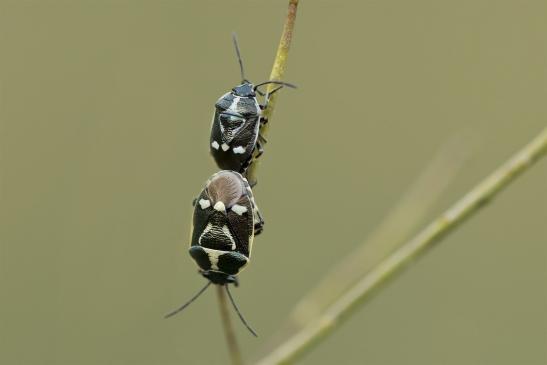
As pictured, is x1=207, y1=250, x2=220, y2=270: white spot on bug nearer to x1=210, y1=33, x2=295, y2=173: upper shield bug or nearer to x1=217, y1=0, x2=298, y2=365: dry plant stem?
x1=210, y1=33, x2=295, y2=173: upper shield bug

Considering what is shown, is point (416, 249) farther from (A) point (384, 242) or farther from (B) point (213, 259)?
(B) point (213, 259)

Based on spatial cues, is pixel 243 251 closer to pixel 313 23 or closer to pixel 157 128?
pixel 157 128

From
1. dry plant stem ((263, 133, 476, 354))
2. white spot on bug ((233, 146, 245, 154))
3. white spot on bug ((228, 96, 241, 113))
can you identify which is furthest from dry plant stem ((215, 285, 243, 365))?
white spot on bug ((228, 96, 241, 113))

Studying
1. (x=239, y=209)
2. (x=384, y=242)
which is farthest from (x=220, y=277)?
(x=384, y=242)

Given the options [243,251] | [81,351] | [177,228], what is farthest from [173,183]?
[243,251]

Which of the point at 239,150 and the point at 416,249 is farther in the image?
the point at 239,150

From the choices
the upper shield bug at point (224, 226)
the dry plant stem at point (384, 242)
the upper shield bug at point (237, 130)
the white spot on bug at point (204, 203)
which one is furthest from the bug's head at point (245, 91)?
the dry plant stem at point (384, 242)

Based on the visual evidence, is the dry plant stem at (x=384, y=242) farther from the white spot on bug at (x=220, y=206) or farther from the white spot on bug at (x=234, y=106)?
the white spot on bug at (x=234, y=106)
